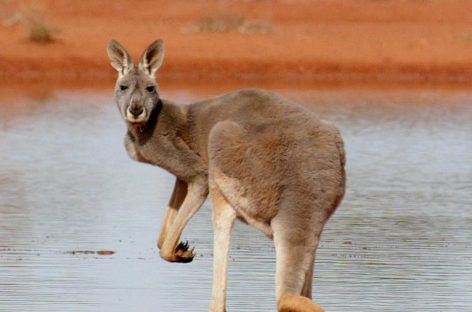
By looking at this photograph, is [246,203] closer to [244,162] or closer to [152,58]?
[244,162]

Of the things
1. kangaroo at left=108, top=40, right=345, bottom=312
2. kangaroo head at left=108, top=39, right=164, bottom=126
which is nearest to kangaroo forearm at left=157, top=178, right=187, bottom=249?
kangaroo at left=108, top=40, right=345, bottom=312

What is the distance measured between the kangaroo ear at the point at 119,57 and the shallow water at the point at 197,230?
1.48m

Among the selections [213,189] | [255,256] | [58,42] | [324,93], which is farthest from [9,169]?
[58,42]

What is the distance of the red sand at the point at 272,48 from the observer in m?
29.0

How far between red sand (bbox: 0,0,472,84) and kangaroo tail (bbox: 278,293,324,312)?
2179cm

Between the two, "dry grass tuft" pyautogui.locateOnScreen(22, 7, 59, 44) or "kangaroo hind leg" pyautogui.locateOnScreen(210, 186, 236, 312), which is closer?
"kangaroo hind leg" pyautogui.locateOnScreen(210, 186, 236, 312)

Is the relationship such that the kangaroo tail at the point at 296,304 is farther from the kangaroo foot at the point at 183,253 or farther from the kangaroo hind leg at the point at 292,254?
the kangaroo foot at the point at 183,253

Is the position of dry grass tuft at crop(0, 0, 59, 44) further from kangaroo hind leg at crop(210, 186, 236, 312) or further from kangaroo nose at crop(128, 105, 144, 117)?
kangaroo hind leg at crop(210, 186, 236, 312)

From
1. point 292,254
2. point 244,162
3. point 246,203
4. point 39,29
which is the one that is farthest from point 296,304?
point 39,29

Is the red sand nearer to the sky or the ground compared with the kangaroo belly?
nearer to the ground

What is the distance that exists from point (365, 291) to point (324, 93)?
657 inches

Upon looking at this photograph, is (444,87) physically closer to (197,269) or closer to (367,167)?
(367,167)

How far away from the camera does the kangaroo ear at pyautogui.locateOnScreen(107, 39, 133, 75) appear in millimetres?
7957

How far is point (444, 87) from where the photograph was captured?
90.3 ft
